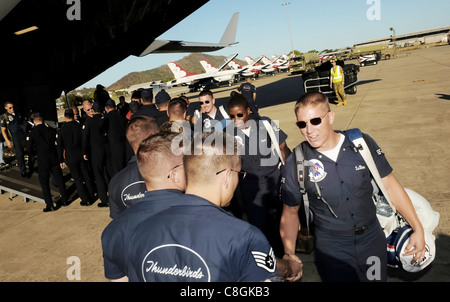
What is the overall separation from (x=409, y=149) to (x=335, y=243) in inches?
216

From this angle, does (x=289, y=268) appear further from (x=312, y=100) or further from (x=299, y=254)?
(x=299, y=254)

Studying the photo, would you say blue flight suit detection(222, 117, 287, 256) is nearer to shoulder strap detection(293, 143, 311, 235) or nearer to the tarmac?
the tarmac

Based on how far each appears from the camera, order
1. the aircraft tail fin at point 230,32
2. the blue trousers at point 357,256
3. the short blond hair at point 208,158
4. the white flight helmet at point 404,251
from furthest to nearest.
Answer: the aircraft tail fin at point 230,32 → the white flight helmet at point 404,251 → the blue trousers at point 357,256 → the short blond hair at point 208,158

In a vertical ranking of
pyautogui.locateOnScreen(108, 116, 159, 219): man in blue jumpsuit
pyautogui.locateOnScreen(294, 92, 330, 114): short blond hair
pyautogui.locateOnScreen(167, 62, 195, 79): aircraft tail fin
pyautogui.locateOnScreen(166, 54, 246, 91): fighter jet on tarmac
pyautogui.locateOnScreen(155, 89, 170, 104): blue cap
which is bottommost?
pyautogui.locateOnScreen(108, 116, 159, 219): man in blue jumpsuit

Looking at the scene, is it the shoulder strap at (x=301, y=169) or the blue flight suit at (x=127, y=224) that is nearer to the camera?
the blue flight suit at (x=127, y=224)

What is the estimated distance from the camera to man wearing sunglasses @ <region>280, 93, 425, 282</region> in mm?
2158

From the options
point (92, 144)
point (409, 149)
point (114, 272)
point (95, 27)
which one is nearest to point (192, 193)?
point (114, 272)

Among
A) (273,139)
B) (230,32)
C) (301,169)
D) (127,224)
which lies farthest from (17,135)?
(230,32)

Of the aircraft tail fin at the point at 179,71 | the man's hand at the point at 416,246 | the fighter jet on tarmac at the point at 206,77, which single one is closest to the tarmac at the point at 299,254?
the man's hand at the point at 416,246

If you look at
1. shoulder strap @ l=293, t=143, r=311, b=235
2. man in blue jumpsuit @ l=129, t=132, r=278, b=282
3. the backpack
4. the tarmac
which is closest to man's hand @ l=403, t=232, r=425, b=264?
the backpack

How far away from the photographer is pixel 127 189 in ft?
8.27

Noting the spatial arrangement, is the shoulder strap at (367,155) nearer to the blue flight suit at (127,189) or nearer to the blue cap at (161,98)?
the blue flight suit at (127,189)

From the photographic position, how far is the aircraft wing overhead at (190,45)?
16.0 meters

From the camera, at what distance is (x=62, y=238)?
5.21 meters
